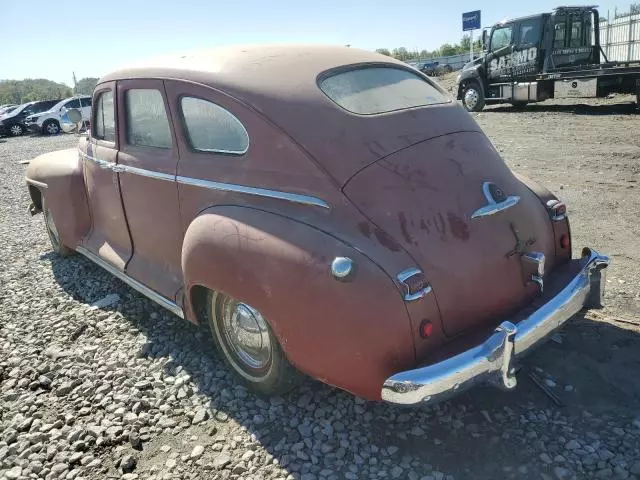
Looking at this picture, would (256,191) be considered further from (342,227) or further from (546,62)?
(546,62)

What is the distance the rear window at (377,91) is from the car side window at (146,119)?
1.10 metres

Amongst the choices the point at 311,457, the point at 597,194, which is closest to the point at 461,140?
the point at 311,457

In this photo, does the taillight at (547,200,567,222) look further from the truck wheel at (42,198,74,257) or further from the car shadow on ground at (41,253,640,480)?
the truck wheel at (42,198,74,257)

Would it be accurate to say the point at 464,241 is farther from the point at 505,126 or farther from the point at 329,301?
the point at 505,126

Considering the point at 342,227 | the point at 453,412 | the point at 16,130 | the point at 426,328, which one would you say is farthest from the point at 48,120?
the point at 426,328

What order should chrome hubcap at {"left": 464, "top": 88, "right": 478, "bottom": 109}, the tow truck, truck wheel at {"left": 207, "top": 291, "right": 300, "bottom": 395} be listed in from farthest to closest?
chrome hubcap at {"left": 464, "top": 88, "right": 478, "bottom": 109}
the tow truck
truck wheel at {"left": 207, "top": 291, "right": 300, "bottom": 395}

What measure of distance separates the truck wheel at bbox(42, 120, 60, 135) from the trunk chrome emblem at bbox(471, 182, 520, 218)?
25439mm

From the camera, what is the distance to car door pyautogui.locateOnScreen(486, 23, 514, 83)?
51.2 feet

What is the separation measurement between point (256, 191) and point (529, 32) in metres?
15.0

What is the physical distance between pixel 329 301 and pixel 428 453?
0.89m

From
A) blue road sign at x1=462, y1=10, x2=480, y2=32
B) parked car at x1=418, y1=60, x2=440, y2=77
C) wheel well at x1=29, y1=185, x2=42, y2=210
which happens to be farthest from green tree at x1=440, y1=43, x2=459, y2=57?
wheel well at x1=29, y1=185, x2=42, y2=210

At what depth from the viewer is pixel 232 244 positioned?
260 centimetres

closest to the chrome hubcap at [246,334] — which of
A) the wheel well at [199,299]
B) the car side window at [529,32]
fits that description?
the wheel well at [199,299]

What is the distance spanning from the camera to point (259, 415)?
9.21ft
